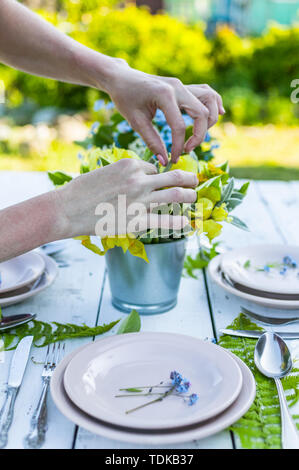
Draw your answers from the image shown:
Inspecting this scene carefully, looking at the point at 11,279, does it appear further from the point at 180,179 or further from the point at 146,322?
the point at 180,179

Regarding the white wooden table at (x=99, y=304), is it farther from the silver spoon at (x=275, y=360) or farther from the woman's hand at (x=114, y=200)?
the woman's hand at (x=114, y=200)

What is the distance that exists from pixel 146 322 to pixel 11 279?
0.31 m

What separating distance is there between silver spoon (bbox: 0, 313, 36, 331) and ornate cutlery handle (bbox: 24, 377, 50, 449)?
212 mm

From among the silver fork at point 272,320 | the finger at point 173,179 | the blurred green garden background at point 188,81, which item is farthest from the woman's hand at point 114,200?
the blurred green garden background at point 188,81

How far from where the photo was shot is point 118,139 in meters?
1.23

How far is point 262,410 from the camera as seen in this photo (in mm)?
708

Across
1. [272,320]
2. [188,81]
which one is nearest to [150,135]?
[272,320]

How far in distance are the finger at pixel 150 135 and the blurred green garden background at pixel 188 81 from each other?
335 cm

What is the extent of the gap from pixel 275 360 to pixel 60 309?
408 millimetres

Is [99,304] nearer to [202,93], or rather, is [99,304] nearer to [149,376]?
[149,376]

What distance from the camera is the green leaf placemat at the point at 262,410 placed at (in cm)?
65

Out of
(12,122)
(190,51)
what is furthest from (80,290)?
(190,51)

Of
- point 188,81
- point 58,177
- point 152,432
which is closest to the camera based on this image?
point 152,432

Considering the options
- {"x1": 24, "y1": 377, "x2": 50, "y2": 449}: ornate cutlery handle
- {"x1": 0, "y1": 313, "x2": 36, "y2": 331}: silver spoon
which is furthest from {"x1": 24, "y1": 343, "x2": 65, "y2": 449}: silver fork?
{"x1": 0, "y1": 313, "x2": 36, "y2": 331}: silver spoon
